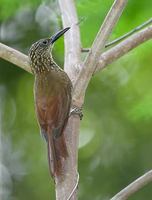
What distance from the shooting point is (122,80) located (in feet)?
14.3

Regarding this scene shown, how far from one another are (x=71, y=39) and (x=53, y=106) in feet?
1.20

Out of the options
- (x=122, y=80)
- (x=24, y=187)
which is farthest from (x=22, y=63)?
(x=24, y=187)

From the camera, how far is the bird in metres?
2.43

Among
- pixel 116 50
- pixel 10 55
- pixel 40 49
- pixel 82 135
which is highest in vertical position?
pixel 116 50

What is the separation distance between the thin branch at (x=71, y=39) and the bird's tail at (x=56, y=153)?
35 cm

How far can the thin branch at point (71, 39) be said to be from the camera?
9.02 feet

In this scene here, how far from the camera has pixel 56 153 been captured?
2434 mm

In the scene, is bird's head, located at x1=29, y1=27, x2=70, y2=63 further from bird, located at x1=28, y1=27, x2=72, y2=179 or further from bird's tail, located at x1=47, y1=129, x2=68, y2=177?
bird's tail, located at x1=47, y1=129, x2=68, y2=177

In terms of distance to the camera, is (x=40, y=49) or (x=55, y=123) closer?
(x=55, y=123)

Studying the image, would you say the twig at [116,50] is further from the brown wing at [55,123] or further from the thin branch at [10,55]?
the brown wing at [55,123]

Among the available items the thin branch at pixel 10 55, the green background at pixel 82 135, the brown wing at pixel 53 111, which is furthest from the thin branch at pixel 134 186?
the green background at pixel 82 135

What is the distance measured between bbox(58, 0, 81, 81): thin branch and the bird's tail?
1.14 feet

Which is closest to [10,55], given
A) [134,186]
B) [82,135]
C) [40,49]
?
[40,49]

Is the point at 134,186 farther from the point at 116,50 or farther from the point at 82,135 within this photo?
the point at 82,135
